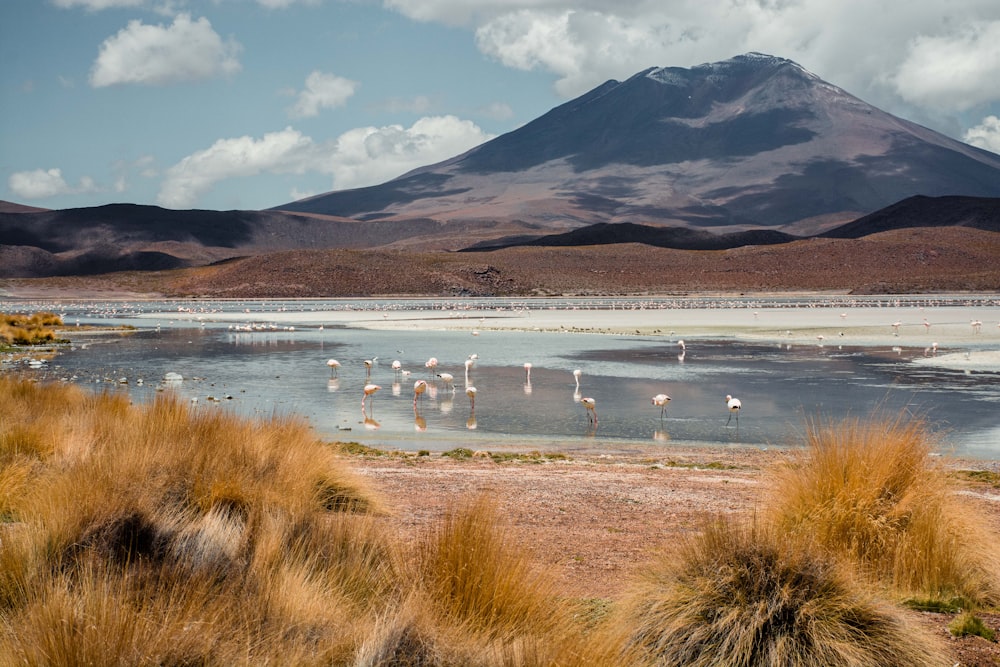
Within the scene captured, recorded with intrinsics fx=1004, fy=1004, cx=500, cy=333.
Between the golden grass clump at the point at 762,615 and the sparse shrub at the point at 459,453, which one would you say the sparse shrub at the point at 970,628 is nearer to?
the golden grass clump at the point at 762,615

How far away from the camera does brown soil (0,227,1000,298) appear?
88938 mm

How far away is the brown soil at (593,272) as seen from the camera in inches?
3501

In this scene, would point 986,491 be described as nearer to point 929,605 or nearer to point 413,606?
point 929,605

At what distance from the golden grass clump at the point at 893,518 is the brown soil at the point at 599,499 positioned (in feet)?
1.32

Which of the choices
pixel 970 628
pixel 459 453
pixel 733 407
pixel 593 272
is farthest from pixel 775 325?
pixel 593 272

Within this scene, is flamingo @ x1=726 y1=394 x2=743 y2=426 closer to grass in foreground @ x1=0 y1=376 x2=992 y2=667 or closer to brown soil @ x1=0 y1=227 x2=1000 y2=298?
grass in foreground @ x1=0 y1=376 x2=992 y2=667

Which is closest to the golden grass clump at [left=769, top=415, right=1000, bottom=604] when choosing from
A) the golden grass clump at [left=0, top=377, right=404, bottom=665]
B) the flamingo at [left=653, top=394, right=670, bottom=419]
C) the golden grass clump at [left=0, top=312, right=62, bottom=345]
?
the golden grass clump at [left=0, top=377, right=404, bottom=665]

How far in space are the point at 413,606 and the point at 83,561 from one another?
4.96 feet

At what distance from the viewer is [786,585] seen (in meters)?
4.11

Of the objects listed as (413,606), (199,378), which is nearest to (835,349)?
(199,378)

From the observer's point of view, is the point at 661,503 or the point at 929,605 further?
the point at 661,503

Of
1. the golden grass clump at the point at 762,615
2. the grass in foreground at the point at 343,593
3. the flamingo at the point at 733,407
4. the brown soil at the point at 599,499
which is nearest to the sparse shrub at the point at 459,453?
the brown soil at the point at 599,499

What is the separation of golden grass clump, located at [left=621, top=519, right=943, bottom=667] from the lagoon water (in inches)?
229

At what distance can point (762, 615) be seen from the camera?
4051 millimetres
